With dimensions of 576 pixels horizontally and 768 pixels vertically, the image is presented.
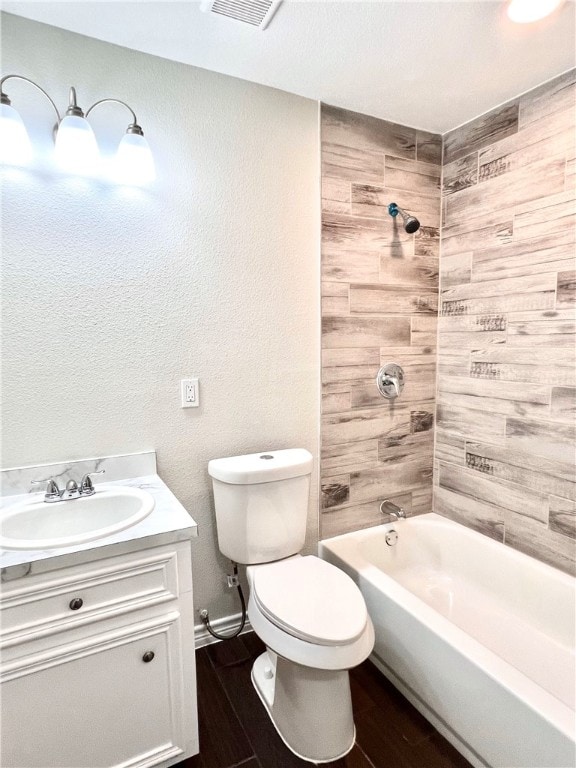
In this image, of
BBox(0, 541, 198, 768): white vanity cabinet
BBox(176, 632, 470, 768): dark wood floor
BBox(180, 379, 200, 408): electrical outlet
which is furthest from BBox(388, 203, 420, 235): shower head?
BBox(176, 632, 470, 768): dark wood floor

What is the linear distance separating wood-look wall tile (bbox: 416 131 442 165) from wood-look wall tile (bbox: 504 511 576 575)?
181 centimetres

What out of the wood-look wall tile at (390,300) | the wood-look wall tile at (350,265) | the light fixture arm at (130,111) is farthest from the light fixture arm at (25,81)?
the wood-look wall tile at (390,300)

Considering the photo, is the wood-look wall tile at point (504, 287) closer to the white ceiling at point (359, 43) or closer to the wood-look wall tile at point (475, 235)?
the wood-look wall tile at point (475, 235)

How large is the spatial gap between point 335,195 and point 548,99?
926mm

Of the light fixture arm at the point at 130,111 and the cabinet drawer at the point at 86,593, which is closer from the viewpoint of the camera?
the cabinet drawer at the point at 86,593

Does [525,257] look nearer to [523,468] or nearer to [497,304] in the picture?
[497,304]

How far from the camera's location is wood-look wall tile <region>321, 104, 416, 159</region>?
1.94 m

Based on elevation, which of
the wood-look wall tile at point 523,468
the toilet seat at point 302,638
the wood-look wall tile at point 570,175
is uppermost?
the wood-look wall tile at point 570,175

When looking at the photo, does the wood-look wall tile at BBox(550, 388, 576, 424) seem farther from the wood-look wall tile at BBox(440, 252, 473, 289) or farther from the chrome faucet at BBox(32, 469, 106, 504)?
the chrome faucet at BBox(32, 469, 106, 504)

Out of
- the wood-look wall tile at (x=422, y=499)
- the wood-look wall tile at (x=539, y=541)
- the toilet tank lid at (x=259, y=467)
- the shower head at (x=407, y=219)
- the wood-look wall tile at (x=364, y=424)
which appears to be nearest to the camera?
the toilet tank lid at (x=259, y=467)

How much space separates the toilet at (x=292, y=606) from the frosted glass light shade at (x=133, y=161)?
1.12m

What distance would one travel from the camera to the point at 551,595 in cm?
175

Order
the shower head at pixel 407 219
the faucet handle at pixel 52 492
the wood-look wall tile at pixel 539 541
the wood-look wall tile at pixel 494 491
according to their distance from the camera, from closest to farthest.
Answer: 1. the faucet handle at pixel 52 492
2. the wood-look wall tile at pixel 539 541
3. the wood-look wall tile at pixel 494 491
4. the shower head at pixel 407 219

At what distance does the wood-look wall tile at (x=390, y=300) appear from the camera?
2.09 metres
